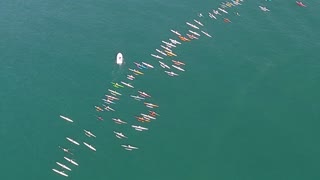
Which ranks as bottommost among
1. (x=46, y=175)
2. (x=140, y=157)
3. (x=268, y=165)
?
(x=46, y=175)

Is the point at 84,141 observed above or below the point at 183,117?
below

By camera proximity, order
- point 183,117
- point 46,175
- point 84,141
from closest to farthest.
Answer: point 46,175
point 84,141
point 183,117

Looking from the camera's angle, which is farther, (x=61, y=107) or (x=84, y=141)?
(x=61, y=107)

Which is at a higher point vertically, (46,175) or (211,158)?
(211,158)

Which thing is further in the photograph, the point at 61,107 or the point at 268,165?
the point at 61,107

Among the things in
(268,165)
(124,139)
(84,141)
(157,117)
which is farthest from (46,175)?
(268,165)

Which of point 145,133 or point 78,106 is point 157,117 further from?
point 78,106

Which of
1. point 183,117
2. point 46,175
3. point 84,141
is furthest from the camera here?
point 183,117

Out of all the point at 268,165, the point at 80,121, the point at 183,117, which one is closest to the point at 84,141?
the point at 80,121

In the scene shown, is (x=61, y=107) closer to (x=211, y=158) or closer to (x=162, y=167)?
(x=162, y=167)
